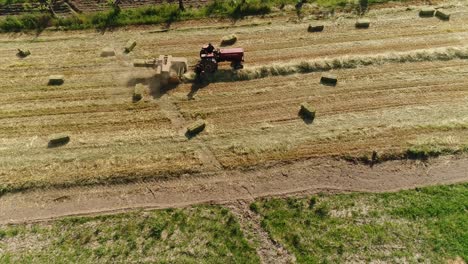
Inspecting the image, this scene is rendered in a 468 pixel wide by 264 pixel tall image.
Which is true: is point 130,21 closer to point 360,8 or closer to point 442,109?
point 360,8

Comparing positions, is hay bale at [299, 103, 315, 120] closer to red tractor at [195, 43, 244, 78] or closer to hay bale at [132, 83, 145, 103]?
red tractor at [195, 43, 244, 78]

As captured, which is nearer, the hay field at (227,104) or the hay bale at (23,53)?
the hay field at (227,104)

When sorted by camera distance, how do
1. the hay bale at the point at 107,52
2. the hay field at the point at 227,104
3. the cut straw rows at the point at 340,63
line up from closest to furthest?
the hay field at the point at 227,104 < the cut straw rows at the point at 340,63 < the hay bale at the point at 107,52

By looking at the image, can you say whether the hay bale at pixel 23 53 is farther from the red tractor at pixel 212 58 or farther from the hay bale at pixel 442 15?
the hay bale at pixel 442 15

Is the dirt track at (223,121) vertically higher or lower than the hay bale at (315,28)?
lower

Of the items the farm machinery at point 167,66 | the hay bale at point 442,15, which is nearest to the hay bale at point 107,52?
the farm machinery at point 167,66

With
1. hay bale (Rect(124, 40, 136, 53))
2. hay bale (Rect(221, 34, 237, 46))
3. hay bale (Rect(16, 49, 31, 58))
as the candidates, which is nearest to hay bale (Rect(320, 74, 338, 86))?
hay bale (Rect(221, 34, 237, 46))

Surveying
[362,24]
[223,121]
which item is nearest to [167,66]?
[223,121]
